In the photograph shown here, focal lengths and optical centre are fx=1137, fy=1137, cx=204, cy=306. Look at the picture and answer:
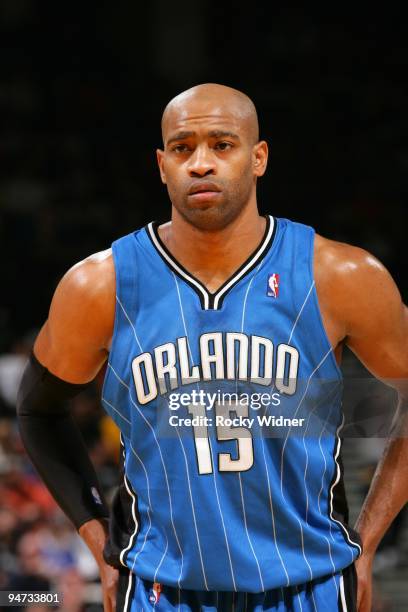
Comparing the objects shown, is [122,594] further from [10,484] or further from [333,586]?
[10,484]

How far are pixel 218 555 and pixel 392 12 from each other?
11.7 m

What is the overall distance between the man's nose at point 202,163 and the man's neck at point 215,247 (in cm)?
16

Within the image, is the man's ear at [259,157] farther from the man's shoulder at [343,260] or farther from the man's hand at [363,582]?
the man's hand at [363,582]

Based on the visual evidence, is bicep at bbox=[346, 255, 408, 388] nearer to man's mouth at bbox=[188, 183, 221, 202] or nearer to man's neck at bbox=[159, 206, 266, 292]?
man's neck at bbox=[159, 206, 266, 292]

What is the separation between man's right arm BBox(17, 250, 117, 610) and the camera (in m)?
2.88

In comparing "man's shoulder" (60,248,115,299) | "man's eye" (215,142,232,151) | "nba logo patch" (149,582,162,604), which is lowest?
"nba logo patch" (149,582,162,604)

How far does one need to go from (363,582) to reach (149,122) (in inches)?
386

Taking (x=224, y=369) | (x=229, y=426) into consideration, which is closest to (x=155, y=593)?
→ (x=229, y=426)

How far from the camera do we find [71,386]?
120 inches

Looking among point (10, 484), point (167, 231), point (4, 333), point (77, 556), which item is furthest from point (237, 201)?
point (4, 333)

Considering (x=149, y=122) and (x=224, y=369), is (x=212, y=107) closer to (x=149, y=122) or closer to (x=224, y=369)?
(x=224, y=369)

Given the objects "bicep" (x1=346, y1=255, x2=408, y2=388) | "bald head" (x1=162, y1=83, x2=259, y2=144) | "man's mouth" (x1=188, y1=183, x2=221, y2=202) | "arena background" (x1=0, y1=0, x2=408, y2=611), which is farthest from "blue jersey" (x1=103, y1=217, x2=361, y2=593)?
"arena background" (x1=0, y1=0, x2=408, y2=611)

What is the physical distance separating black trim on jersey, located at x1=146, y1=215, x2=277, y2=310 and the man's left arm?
207 millimetres

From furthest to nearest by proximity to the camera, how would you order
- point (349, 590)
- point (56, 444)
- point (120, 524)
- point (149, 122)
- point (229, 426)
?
point (149, 122)
point (56, 444)
point (120, 524)
point (349, 590)
point (229, 426)
